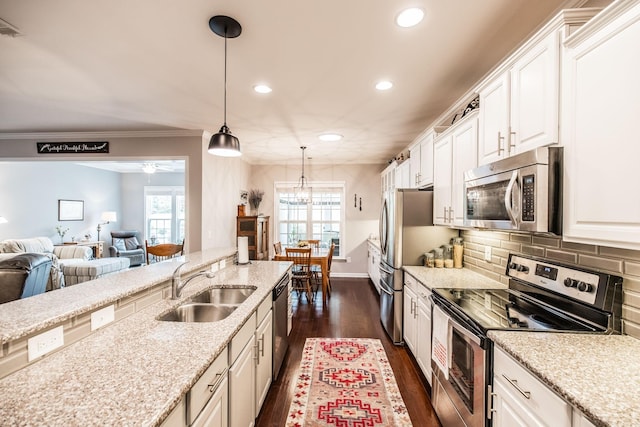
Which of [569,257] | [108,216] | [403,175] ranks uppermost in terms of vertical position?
[403,175]

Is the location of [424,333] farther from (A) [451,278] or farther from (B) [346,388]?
(B) [346,388]

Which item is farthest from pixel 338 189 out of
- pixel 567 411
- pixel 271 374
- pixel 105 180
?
pixel 105 180

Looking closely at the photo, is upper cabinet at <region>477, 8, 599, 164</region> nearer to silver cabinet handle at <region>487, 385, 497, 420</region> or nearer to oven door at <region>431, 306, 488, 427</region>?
oven door at <region>431, 306, 488, 427</region>

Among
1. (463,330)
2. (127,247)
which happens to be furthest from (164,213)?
(463,330)

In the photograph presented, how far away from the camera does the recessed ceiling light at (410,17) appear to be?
5.36 ft

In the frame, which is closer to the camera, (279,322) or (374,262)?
(279,322)

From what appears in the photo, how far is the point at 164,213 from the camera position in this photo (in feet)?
27.5

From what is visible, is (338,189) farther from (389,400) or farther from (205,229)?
(389,400)

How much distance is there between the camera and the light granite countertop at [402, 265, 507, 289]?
2.31 metres

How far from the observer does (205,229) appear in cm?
429

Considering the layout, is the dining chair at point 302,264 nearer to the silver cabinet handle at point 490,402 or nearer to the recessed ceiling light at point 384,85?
the recessed ceiling light at point 384,85

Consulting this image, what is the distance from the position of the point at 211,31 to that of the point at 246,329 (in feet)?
6.29

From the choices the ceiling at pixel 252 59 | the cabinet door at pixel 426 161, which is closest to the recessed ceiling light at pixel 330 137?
the ceiling at pixel 252 59

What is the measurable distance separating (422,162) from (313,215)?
3719 millimetres
